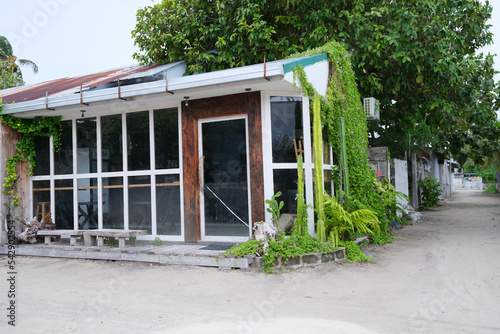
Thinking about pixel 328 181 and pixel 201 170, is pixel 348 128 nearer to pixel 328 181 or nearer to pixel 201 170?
pixel 328 181

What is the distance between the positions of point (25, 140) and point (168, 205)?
3447 mm

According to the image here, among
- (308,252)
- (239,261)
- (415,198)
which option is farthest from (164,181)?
(415,198)

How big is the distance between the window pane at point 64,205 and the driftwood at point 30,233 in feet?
1.69

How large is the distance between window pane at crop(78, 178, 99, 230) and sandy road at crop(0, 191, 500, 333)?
1.32 metres

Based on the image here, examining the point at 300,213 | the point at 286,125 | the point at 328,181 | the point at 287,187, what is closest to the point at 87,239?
the point at 287,187

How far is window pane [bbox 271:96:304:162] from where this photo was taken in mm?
6871

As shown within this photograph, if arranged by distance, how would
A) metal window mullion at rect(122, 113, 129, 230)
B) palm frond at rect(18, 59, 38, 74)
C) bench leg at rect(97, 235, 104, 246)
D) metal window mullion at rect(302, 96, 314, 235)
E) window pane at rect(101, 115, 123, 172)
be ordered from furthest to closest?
palm frond at rect(18, 59, 38, 74) < window pane at rect(101, 115, 123, 172) < metal window mullion at rect(122, 113, 129, 230) < bench leg at rect(97, 235, 104, 246) < metal window mullion at rect(302, 96, 314, 235)

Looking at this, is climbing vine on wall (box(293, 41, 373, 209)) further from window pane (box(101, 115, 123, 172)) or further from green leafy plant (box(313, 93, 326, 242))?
window pane (box(101, 115, 123, 172))

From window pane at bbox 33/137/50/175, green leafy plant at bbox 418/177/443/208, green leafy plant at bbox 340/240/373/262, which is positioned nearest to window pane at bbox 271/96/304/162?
green leafy plant at bbox 340/240/373/262

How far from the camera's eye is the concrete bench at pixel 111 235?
6875 mm

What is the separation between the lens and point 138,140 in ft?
26.0

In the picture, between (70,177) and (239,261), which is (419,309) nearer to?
(239,261)

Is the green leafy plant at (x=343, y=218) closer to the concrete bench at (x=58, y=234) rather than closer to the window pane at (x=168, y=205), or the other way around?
Result: the window pane at (x=168, y=205)

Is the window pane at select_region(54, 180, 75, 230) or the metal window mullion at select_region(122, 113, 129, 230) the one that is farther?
the window pane at select_region(54, 180, 75, 230)
